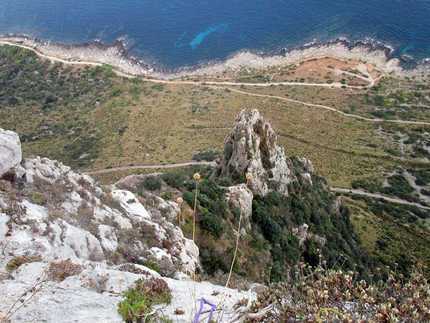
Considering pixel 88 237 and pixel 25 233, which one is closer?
pixel 25 233

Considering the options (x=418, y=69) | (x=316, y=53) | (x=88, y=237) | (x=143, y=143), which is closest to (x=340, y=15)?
(x=316, y=53)

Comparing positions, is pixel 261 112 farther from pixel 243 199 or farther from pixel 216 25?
pixel 243 199

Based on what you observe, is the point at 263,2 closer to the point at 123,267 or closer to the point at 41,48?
the point at 41,48

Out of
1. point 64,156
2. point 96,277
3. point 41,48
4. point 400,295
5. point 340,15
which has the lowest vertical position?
point 64,156

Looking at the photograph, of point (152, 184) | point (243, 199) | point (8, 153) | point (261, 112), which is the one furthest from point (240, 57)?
point (8, 153)

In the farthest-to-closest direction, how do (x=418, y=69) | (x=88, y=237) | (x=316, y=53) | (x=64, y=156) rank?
(x=316, y=53) < (x=418, y=69) < (x=64, y=156) < (x=88, y=237)

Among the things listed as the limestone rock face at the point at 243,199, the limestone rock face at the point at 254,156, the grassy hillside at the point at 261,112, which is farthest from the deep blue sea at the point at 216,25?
the limestone rock face at the point at 243,199

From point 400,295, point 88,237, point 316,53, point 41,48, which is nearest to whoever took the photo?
point 400,295
